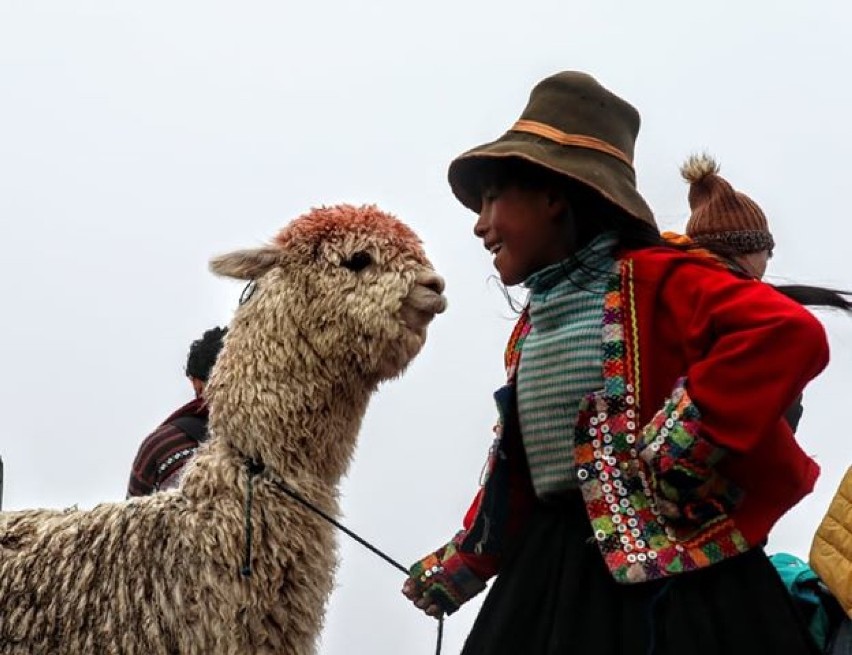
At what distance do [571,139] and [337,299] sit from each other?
1.10 meters

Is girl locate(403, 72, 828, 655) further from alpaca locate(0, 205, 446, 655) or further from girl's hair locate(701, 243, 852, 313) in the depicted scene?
alpaca locate(0, 205, 446, 655)

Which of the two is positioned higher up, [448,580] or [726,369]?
[726,369]

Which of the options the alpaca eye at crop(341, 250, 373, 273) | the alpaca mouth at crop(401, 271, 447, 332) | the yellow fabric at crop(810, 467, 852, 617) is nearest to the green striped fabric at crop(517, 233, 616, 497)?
the yellow fabric at crop(810, 467, 852, 617)

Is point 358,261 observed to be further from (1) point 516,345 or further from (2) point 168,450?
(2) point 168,450

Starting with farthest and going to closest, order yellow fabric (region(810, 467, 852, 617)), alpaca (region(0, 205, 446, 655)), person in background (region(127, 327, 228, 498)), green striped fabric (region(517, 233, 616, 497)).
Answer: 1. person in background (region(127, 327, 228, 498))
2. alpaca (region(0, 205, 446, 655))
3. yellow fabric (region(810, 467, 852, 617))
4. green striped fabric (region(517, 233, 616, 497))

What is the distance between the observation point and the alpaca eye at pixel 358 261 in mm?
3246

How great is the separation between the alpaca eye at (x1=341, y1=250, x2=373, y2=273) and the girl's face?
38.0 inches

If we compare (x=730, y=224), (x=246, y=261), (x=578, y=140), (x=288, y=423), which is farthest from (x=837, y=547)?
(x=246, y=261)

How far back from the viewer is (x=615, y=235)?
2.24 m

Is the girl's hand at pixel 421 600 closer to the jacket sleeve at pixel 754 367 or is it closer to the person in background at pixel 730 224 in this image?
the jacket sleeve at pixel 754 367

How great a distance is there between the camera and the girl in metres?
1.93

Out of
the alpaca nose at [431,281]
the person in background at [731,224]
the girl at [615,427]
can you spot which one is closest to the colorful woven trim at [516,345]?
the girl at [615,427]

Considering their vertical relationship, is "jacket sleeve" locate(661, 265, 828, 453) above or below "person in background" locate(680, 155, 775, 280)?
below

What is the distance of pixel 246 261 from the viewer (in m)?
3.33
